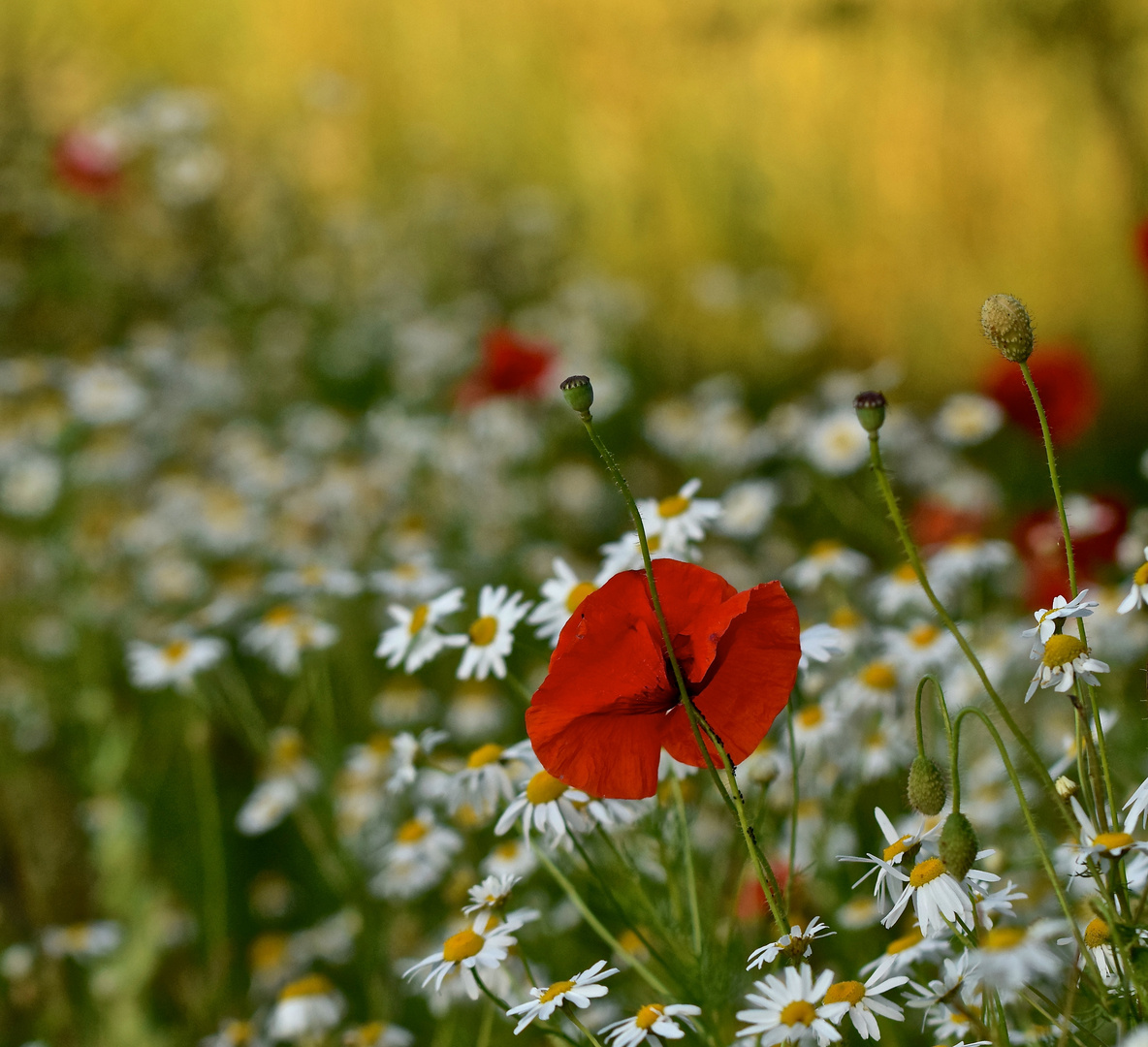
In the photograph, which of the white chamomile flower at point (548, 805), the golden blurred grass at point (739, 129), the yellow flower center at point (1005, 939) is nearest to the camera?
the yellow flower center at point (1005, 939)

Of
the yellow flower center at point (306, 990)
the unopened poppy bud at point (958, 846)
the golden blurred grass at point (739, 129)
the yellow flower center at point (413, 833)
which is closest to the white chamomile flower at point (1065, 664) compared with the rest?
the unopened poppy bud at point (958, 846)

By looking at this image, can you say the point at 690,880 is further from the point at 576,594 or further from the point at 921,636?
the point at 921,636

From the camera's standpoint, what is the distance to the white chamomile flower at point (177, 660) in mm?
1698

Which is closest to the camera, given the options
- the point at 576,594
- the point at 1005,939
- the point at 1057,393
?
the point at 1005,939

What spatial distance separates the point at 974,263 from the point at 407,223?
A: 5.85 feet

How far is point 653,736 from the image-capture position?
80 centimetres

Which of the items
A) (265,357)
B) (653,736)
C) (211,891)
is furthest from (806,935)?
(265,357)

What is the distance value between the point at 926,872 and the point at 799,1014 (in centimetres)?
12

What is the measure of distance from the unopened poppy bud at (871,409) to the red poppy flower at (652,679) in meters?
0.15

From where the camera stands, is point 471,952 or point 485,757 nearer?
point 471,952

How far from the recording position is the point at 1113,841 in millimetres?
673

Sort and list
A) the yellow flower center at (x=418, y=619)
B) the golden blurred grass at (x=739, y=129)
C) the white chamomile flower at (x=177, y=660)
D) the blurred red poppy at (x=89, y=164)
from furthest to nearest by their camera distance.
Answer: the blurred red poppy at (x=89, y=164) < the golden blurred grass at (x=739, y=129) < the white chamomile flower at (x=177, y=660) < the yellow flower center at (x=418, y=619)

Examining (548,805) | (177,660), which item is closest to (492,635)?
(548,805)

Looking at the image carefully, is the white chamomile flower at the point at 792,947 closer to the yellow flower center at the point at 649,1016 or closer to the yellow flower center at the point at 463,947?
the yellow flower center at the point at 649,1016
